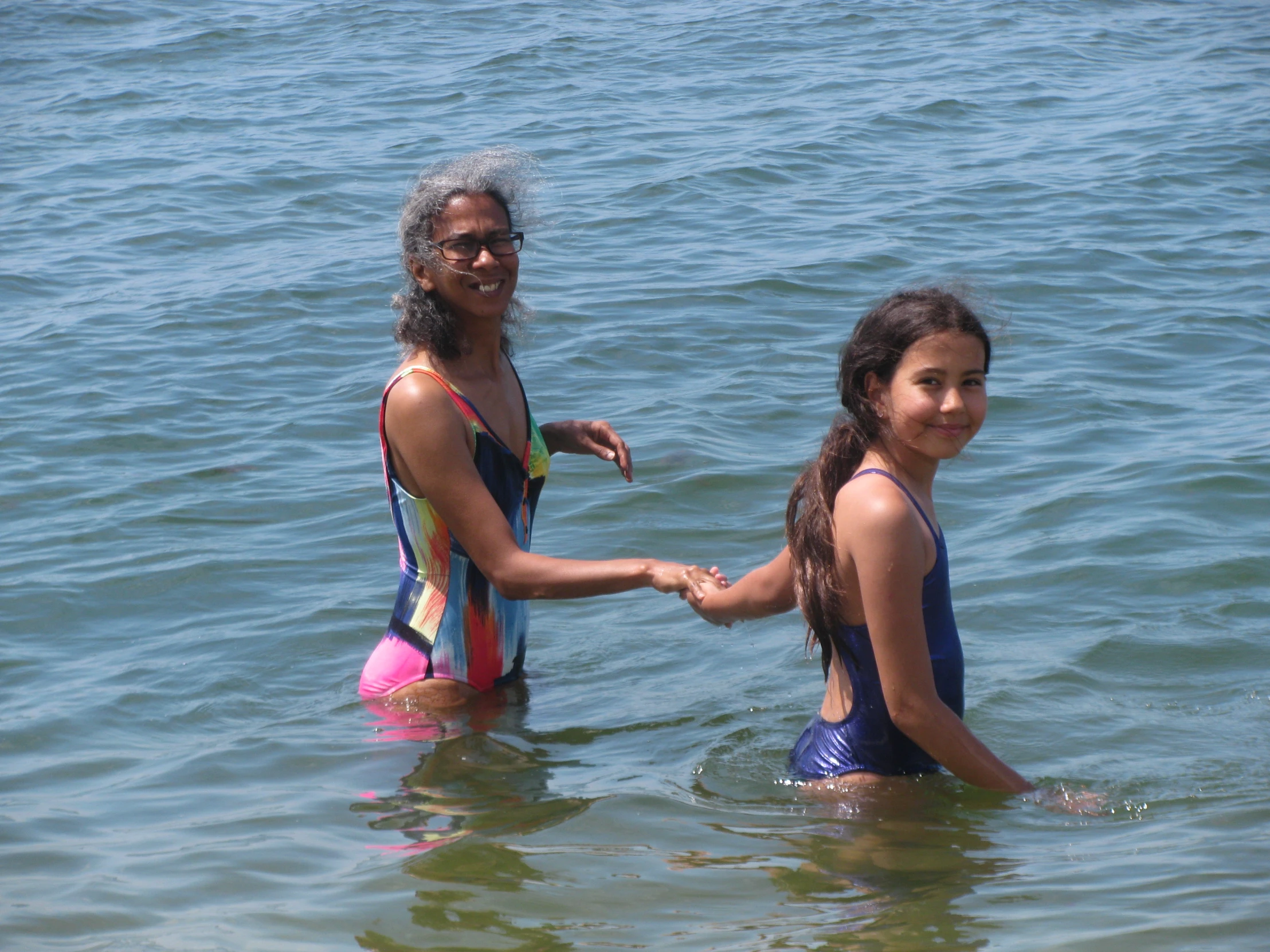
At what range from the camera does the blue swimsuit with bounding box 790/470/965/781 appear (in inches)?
143

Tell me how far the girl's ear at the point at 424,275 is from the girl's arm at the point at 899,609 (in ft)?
4.71

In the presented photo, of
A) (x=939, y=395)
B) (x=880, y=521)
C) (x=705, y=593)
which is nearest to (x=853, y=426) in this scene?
(x=939, y=395)

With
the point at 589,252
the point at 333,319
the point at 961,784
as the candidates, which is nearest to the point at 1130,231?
the point at 589,252

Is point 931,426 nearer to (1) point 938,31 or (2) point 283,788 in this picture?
(2) point 283,788

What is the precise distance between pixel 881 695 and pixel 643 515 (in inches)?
128

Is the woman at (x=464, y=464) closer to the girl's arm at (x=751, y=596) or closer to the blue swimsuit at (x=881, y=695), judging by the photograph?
the girl's arm at (x=751, y=596)

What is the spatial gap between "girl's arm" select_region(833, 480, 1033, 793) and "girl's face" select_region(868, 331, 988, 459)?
0.18 metres

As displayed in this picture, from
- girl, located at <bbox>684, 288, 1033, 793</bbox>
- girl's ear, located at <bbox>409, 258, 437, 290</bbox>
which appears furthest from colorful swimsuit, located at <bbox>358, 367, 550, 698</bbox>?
girl, located at <bbox>684, 288, 1033, 793</bbox>

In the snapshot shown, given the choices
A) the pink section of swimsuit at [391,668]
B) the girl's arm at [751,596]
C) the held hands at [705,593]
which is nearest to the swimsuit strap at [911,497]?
the girl's arm at [751,596]

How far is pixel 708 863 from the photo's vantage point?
367cm

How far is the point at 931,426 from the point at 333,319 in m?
7.09

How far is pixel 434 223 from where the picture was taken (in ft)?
13.8

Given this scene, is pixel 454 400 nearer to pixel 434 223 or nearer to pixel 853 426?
pixel 434 223

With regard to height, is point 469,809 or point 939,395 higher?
point 939,395
